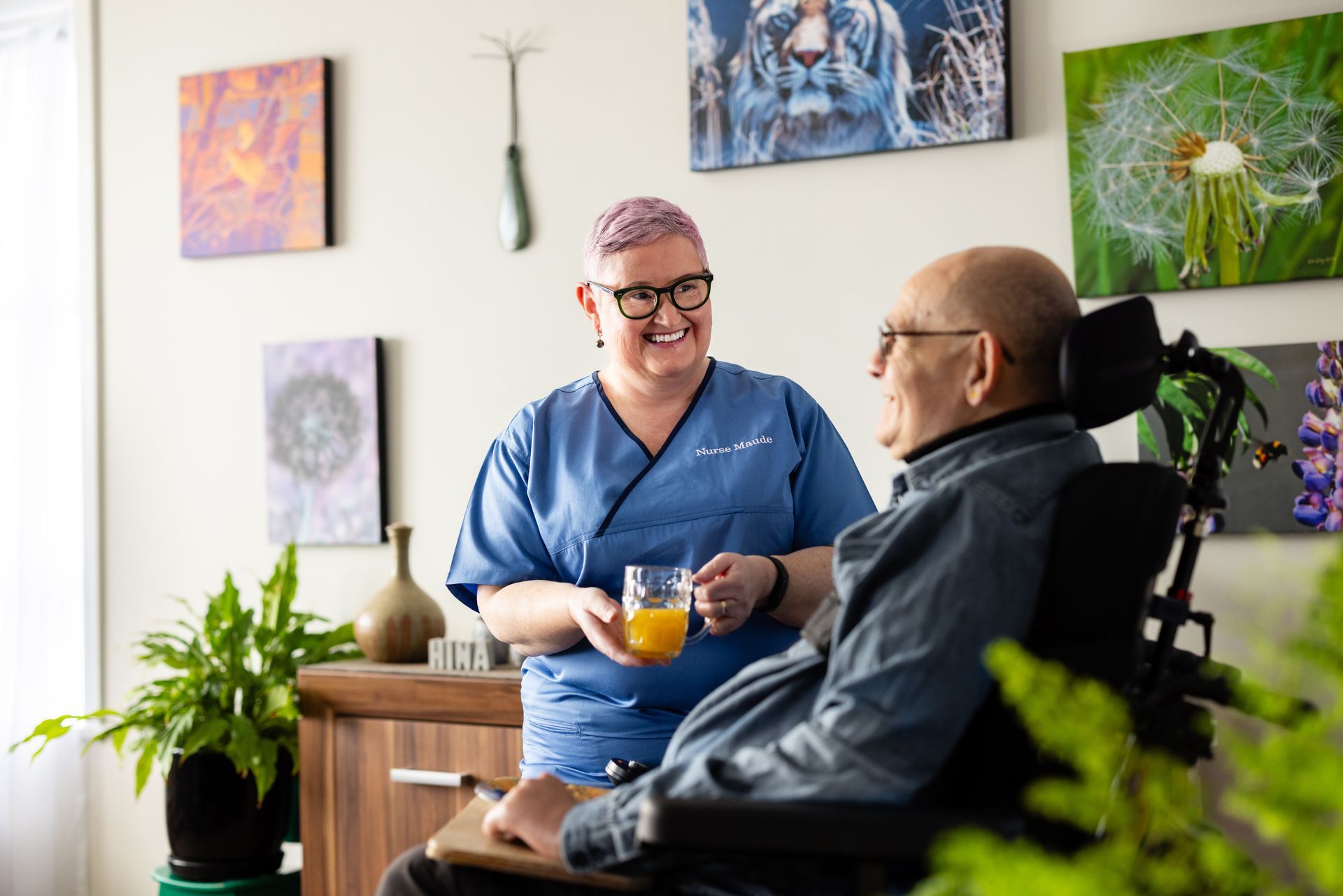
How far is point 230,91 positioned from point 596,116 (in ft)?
3.84

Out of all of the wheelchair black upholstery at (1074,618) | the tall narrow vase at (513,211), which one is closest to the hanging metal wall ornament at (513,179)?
the tall narrow vase at (513,211)

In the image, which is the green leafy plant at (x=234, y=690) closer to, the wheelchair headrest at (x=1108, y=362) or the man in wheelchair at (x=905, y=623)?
the man in wheelchair at (x=905, y=623)

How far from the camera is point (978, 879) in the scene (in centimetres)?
67

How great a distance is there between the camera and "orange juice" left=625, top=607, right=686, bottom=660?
1.76 meters

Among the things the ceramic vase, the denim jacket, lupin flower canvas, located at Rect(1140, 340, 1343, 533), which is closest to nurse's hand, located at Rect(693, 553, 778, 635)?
the denim jacket

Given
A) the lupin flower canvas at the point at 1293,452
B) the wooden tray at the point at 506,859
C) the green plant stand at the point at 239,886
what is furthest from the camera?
the green plant stand at the point at 239,886

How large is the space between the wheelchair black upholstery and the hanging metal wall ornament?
216 cm

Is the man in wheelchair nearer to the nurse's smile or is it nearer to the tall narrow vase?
the nurse's smile

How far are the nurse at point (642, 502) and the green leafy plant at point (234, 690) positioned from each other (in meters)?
1.25

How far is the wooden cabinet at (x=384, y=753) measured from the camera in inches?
114

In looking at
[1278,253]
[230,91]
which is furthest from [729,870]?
[230,91]

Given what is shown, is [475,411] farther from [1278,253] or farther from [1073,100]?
[1278,253]

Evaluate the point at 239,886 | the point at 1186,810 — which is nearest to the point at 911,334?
the point at 1186,810

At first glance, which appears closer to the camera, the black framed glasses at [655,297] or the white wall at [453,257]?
the black framed glasses at [655,297]
